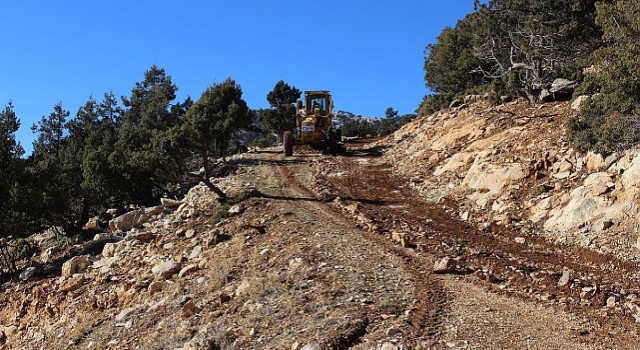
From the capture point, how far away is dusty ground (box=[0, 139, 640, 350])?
873 centimetres

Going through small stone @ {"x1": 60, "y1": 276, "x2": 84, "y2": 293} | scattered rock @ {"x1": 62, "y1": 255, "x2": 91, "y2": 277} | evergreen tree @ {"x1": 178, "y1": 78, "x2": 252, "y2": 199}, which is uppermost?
evergreen tree @ {"x1": 178, "y1": 78, "x2": 252, "y2": 199}

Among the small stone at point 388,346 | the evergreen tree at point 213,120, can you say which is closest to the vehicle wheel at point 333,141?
the evergreen tree at point 213,120

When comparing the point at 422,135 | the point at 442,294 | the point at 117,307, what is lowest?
the point at 117,307

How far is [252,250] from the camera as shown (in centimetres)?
1377

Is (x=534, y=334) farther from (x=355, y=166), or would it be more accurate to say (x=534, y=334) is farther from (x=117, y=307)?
(x=355, y=166)

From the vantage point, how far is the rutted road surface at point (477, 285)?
27.3 ft

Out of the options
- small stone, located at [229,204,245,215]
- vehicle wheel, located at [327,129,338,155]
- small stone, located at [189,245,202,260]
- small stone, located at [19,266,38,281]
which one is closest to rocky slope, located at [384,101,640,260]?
vehicle wheel, located at [327,129,338,155]

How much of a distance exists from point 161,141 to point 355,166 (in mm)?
8866

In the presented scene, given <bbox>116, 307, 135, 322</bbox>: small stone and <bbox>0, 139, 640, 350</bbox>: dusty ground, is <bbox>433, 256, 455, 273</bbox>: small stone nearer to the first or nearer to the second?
<bbox>0, 139, 640, 350</bbox>: dusty ground

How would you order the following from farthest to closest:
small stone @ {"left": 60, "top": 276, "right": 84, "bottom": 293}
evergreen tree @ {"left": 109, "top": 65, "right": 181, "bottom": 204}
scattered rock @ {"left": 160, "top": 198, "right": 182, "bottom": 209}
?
evergreen tree @ {"left": 109, "top": 65, "right": 181, "bottom": 204}
scattered rock @ {"left": 160, "top": 198, "right": 182, "bottom": 209}
small stone @ {"left": 60, "top": 276, "right": 84, "bottom": 293}

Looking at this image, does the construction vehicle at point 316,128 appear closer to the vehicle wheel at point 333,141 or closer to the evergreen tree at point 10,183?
the vehicle wheel at point 333,141

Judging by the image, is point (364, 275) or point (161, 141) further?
point (161, 141)

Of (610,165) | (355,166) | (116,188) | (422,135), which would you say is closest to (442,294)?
(610,165)

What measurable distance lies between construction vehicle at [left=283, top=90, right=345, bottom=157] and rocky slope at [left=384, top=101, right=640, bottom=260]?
183 inches
